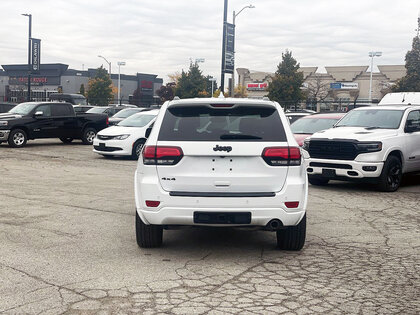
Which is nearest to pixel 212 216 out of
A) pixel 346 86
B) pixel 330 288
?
pixel 330 288

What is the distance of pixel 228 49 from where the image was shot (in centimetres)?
3186

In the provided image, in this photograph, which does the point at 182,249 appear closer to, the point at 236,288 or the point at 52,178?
the point at 236,288

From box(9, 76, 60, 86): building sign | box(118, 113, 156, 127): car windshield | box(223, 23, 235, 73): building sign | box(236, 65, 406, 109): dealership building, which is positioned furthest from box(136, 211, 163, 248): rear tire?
box(9, 76, 60, 86): building sign

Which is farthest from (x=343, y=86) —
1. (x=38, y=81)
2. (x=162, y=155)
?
(x=162, y=155)

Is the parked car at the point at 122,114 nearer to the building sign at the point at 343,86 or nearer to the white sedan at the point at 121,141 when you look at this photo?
the white sedan at the point at 121,141

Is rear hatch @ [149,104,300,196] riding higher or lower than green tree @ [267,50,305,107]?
lower

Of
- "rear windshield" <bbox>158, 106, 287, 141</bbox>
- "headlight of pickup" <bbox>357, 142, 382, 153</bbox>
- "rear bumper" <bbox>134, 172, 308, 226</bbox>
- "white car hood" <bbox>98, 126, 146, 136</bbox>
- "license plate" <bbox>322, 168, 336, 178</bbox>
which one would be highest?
"rear windshield" <bbox>158, 106, 287, 141</bbox>

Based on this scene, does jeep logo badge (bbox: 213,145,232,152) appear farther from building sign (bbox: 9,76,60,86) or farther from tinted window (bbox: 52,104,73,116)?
building sign (bbox: 9,76,60,86)

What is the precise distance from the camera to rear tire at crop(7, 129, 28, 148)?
2056 centimetres

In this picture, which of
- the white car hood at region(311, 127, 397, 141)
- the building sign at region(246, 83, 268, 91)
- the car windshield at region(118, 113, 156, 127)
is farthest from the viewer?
the building sign at region(246, 83, 268, 91)

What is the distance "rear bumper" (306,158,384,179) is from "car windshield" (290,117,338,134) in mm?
2924

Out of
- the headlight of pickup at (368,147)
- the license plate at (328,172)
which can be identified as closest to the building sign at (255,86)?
the license plate at (328,172)

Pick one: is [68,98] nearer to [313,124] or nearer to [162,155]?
[313,124]

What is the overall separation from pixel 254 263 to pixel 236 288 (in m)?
0.93
